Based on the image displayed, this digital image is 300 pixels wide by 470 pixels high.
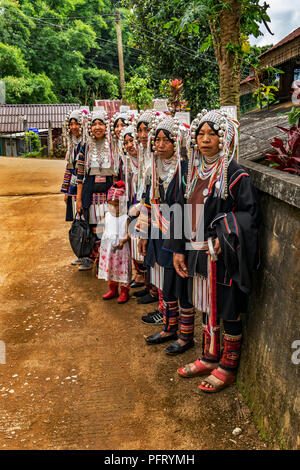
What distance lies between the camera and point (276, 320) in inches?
96.1

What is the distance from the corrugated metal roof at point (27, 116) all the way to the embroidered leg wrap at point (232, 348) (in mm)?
20318

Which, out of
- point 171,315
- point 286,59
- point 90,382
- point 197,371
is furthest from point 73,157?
point 286,59

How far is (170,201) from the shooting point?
3465 mm

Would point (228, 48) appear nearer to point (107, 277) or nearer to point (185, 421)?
point (107, 277)

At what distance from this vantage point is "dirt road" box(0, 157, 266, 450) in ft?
8.59

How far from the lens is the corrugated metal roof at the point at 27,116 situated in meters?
21.6

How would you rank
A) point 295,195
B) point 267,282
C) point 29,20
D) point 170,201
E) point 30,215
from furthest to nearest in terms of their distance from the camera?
point 29,20 → point 30,215 → point 170,201 → point 267,282 → point 295,195

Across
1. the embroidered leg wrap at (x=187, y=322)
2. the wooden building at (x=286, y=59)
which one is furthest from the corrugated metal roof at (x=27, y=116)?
the embroidered leg wrap at (x=187, y=322)

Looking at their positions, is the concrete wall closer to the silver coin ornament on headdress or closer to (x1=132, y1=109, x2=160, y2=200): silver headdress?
(x1=132, y1=109, x2=160, y2=200): silver headdress

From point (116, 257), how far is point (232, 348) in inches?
76.3

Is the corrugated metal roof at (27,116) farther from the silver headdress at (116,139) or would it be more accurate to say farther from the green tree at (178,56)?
the silver headdress at (116,139)

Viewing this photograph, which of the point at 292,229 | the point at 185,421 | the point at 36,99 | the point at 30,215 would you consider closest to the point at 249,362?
the point at 185,421

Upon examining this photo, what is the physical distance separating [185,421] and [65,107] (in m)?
22.0

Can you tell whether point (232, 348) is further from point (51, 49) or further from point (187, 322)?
point (51, 49)
